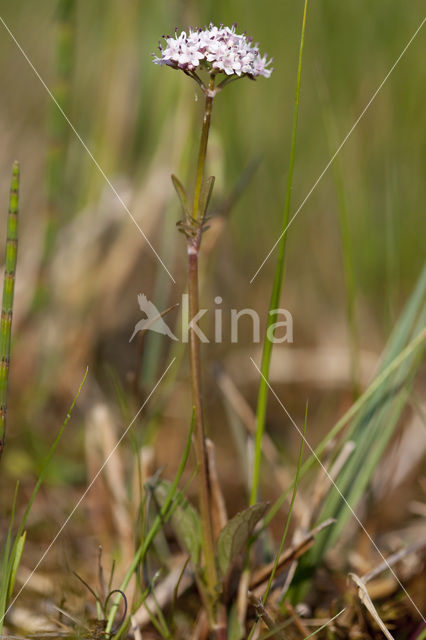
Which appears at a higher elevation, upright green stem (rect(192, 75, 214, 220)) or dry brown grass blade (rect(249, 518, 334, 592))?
upright green stem (rect(192, 75, 214, 220))

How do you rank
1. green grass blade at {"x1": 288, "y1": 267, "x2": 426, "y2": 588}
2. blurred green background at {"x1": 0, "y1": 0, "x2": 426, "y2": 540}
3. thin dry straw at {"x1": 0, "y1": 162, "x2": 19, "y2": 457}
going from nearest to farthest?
thin dry straw at {"x1": 0, "y1": 162, "x2": 19, "y2": 457} < green grass blade at {"x1": 288, "y1": 267, "x2": 426, "y2": 588} < blurred green background at {"x1": 0, "y1": 0, "x2": 426, "y2": 540}

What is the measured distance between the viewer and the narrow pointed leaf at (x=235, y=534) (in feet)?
3.24

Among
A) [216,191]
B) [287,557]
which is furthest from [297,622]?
[216,191]

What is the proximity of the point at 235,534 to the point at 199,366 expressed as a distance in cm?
29

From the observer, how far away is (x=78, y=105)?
3.04 metres

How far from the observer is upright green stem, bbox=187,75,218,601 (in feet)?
2.99

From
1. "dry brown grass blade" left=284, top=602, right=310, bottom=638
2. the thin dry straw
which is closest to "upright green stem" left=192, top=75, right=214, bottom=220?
the thin dry straw

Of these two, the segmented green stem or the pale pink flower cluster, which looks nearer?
the pale pink flower cluster

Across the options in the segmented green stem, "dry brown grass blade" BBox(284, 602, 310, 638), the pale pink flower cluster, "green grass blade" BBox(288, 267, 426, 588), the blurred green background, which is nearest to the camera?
the pale pink flower cluster

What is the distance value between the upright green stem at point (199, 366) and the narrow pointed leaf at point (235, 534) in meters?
0.02

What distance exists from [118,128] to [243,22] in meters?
0.78

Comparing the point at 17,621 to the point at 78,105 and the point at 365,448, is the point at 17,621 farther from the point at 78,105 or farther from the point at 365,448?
the point at 78,105

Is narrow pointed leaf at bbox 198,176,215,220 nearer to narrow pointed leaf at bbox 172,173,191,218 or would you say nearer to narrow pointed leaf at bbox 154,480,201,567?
narrow pointed leaf at bbox 172,173,191,218

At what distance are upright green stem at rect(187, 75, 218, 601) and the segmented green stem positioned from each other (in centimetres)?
116
